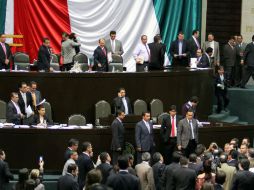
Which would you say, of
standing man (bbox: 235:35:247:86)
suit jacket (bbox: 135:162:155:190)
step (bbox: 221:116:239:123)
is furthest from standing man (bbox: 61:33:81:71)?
suit jacket (bbox: 135:162:155:190)

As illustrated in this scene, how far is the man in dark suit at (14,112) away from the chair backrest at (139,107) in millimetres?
3231

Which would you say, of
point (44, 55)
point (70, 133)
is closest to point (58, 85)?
point (44, 55)

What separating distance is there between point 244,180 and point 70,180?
3180 millimetres

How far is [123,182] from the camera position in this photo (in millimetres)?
18594

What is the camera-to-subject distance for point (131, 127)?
79.6ft

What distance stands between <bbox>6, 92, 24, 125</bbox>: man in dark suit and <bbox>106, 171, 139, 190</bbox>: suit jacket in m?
6.25

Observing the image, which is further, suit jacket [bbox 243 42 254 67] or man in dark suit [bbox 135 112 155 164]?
suit jacket [bbox 243 42 254 67]

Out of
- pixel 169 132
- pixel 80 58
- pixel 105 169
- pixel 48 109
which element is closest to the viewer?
pixel 105 169

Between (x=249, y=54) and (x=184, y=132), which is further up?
(x=249, y=54)

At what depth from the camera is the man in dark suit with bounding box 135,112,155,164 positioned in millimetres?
23766

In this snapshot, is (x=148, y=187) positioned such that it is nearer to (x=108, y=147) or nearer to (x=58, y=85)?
(x=108, y=147)

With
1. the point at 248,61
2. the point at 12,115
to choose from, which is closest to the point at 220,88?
the point at 248,61

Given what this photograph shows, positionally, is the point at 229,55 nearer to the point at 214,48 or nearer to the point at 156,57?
the point at 214,48

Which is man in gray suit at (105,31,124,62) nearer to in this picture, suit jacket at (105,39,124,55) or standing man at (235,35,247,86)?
suit jacket at (105,39,124,55)
